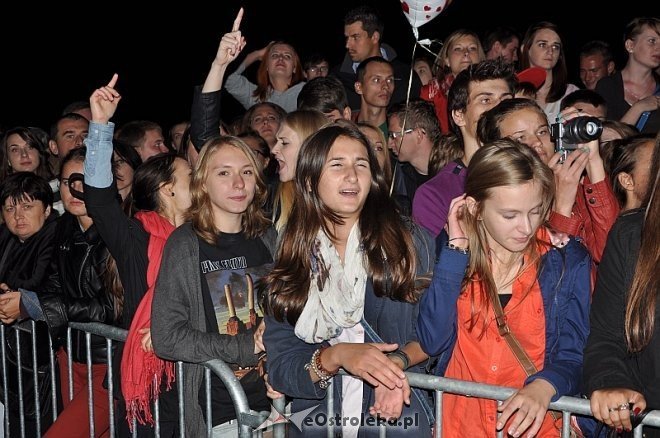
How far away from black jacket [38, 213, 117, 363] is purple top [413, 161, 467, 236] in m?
1.56

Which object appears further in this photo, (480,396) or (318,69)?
(318,69)

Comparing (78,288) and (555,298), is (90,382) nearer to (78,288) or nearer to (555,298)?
(78,288)

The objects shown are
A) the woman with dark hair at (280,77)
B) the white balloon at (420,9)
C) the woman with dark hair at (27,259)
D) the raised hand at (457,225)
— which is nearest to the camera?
the raised hand at (457,225)

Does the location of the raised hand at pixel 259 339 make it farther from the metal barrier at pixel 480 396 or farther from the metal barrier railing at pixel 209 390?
the metal barrier at pixel 480 396

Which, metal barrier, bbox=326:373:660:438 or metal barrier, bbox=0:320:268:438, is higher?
metal barrier, bbox=326:373:660:438

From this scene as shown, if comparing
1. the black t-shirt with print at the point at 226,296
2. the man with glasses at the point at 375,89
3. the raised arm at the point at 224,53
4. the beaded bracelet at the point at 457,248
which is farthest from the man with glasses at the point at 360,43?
the beaded bracelet at the point at 457,248

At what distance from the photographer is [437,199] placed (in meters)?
3.94

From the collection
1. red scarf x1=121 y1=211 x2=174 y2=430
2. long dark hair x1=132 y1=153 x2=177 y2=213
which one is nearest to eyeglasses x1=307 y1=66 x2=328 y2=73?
long dark hair x1=132 y1=153 x2=177 y2=213

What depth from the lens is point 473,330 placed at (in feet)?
10.1

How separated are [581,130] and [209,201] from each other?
1609 mm

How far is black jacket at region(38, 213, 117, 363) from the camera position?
4.27 meters

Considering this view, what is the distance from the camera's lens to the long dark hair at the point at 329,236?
10.4 ft

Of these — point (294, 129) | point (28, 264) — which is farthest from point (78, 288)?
point (294, 129)

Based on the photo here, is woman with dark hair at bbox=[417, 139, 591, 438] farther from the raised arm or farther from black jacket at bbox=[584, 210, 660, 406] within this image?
the raised arm
